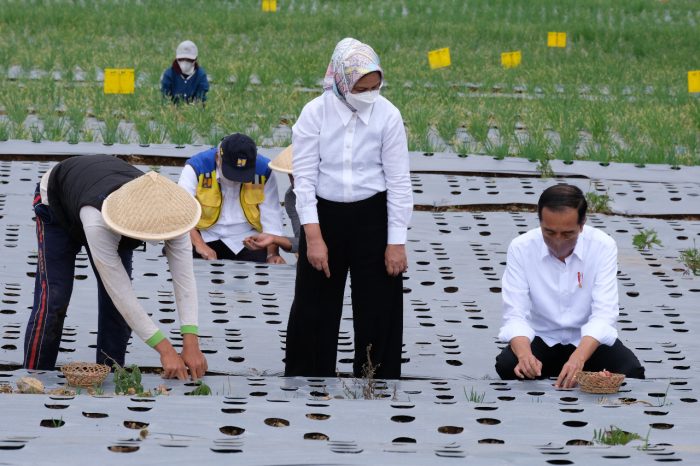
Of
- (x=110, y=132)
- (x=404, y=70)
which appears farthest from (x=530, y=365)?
(x=404, y=70)

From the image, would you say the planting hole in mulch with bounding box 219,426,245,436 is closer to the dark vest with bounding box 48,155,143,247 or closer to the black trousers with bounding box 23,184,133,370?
the dark vest with bounding box 48,155,143,247

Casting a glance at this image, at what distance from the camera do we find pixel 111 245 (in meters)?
3.62

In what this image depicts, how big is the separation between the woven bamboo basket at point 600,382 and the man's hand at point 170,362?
4.03ft

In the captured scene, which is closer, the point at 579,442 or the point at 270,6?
the point at 579,442

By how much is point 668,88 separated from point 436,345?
7861 millimetres

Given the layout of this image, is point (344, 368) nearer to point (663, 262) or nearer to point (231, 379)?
point (231, 379)

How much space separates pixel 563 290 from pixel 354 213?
74cm

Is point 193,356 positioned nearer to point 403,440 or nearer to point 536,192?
point 403,440

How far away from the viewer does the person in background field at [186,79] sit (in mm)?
9906

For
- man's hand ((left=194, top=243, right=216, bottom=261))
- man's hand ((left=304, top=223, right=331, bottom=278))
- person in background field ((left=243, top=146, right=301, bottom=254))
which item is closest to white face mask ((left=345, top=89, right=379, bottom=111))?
man's hand ((left=304, top=223, right=331, bottom=278))

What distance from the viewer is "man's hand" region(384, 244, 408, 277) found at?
159 inches

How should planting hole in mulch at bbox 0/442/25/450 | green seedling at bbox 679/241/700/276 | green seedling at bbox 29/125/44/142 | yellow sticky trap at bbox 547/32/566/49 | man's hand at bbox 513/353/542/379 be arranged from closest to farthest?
planting hole in mulch at bbox 0/442/25/450 → man's hand at bbox 513/353/542/379 → green seedling at bbox 679/241/700/276 → green seedling at bbox 29/125/44/142 → yellow sticky trap at bbox 547/32/566/49

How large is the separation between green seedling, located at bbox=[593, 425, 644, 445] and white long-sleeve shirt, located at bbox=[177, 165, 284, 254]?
9.15ft

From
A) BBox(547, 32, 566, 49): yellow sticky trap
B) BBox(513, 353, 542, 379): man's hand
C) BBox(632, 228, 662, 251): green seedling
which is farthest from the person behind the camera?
BBox(547, 32, 566, 49): yellow sticky trap
